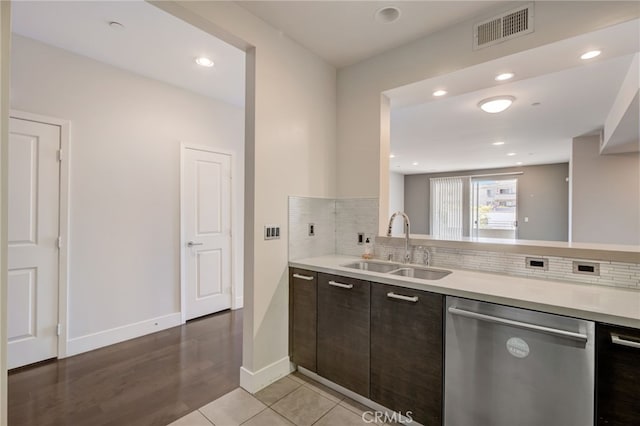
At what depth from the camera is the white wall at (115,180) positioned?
2582mm

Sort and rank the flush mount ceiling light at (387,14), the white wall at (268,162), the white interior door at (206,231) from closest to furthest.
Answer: the flush mount ceiling light at (387,14), the white wall at (268,162), the white interior door at (206,231)

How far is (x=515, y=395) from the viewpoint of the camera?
142cm

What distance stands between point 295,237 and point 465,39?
1.98 meters

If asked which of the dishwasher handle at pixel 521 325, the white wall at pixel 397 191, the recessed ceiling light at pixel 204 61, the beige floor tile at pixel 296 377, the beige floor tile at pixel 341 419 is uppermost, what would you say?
the recessed ceiling light at pixel 204 61

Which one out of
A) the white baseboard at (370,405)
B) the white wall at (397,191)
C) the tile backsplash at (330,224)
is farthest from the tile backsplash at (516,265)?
the white wall at (397,191)

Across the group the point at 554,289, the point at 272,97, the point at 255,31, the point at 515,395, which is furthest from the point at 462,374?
the point at 255,31

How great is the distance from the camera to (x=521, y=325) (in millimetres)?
1391

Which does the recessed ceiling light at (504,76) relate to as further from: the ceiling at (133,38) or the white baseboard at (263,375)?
the white baseboard at (263,375)

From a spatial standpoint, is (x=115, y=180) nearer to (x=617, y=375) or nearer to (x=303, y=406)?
(x=303, y=406)

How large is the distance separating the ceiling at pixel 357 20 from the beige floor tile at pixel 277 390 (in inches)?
109

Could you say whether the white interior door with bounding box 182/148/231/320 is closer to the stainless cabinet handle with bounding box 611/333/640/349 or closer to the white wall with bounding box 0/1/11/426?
the white wall with bounding box 0/1/11/426

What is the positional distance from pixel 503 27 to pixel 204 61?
2511 mm

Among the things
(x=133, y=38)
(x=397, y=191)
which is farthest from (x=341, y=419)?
(x=397, y=191)

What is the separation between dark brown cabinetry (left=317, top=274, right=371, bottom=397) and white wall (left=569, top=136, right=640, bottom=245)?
5093 millimetres
